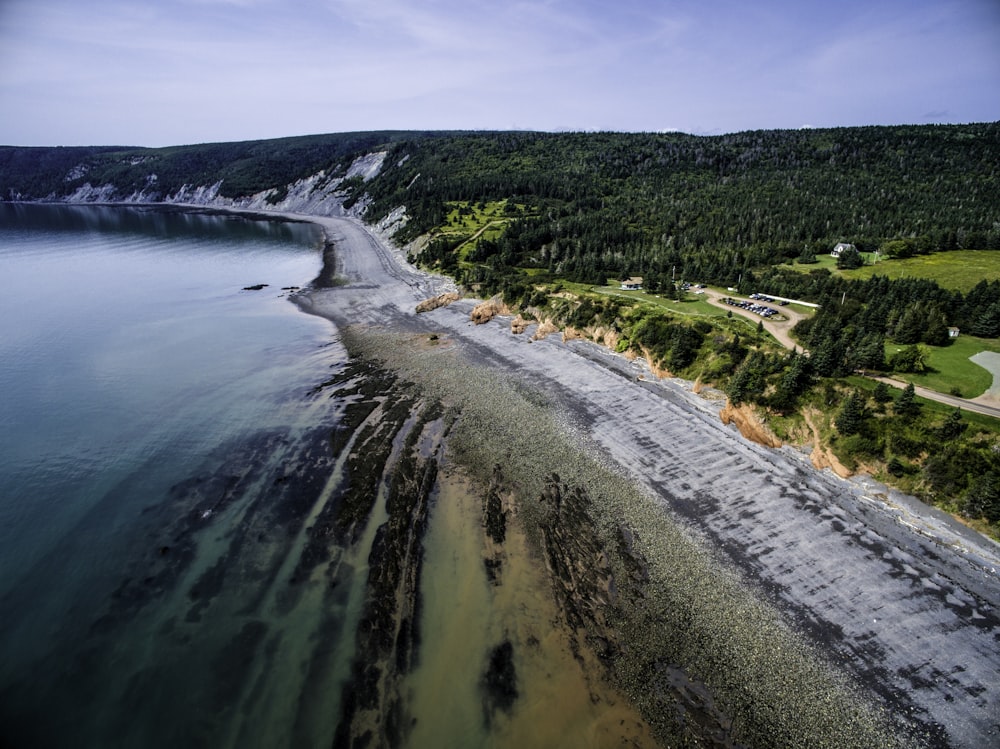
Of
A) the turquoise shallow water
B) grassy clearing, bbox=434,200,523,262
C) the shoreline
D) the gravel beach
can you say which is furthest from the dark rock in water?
grassy clearing, bbox=434,200,523,262

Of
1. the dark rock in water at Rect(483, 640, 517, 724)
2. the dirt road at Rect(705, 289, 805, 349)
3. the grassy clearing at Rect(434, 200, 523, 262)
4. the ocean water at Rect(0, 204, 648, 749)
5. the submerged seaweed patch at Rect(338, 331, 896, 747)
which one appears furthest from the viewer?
the grassy clearing at Rect(434, 200, 523, 262)

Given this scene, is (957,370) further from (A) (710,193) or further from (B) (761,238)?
(A) (710,193)

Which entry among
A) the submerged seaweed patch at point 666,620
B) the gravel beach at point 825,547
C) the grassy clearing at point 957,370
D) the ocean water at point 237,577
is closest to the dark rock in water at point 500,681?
the ocean water at point 237,577

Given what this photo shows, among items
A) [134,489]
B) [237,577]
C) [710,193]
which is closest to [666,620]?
[237,577]

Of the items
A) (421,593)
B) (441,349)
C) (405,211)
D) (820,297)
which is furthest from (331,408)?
(405,211)

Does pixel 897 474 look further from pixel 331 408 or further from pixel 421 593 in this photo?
pixel 331 408

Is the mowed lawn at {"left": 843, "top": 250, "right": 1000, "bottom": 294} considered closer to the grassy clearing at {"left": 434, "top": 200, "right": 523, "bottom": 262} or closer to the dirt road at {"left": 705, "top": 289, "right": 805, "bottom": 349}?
the dirt road at {"left": 705, "top": 289, "right": 805, "bottom": 349}
